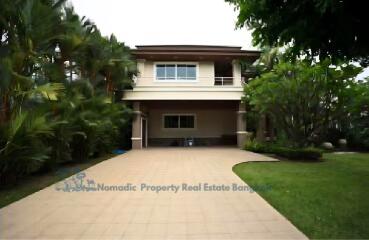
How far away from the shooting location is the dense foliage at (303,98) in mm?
15023

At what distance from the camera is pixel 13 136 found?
319 inches

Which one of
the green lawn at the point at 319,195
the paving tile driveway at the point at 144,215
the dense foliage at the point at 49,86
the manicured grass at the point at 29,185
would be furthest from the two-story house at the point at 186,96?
the paving tile driveway at the point at 144,215

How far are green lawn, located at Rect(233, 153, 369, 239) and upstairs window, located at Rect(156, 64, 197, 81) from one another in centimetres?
1168

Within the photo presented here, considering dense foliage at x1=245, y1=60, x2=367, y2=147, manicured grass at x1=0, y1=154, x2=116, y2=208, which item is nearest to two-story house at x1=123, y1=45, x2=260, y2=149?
dense foliage at x1=245, y1=60, x2=367, y2=147

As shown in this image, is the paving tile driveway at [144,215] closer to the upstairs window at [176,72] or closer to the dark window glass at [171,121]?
the upstairs window at [176,72]

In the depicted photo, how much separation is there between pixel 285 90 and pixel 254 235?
1155 cm

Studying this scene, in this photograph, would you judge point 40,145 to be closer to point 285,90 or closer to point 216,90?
point 285,90

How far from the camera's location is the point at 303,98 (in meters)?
15.7

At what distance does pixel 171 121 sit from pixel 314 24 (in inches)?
879

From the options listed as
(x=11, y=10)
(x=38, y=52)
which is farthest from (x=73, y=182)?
(x=11, y=10)

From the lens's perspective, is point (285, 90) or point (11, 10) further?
point (285, 90)

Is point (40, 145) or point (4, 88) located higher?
point (4, 88)

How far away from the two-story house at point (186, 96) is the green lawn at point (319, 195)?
10.1 metres

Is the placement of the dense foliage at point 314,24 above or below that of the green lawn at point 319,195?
above
